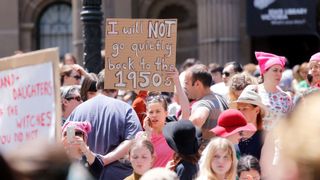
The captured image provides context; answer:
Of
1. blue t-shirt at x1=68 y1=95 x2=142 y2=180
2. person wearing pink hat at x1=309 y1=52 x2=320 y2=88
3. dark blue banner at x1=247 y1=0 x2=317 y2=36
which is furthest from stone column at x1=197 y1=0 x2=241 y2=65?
blue t-shirt at x1=68 y1=95 x2=142 y2=180

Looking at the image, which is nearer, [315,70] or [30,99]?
[30,99]

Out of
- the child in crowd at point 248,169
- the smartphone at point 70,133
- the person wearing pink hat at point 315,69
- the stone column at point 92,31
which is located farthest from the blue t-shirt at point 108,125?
the stone column at point 92,31

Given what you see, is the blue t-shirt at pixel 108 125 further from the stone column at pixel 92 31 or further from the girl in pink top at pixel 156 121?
the stone column at pixel 92 31

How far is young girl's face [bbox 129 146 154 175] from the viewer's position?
6266 mm

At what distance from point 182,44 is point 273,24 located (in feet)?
10.3

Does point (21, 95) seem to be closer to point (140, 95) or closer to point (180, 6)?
point (140, 95)

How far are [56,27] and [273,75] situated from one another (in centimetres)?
1600

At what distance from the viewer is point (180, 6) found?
22.0 meters

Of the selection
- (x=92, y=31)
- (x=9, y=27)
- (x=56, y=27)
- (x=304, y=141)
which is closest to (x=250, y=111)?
(x=92, y=31)

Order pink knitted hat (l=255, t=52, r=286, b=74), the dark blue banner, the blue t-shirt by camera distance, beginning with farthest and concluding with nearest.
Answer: the dark blue banner, pink knitted hat (l=255, t=52, r=286, b=74), the blue t-shirt

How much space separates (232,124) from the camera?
6.79 m

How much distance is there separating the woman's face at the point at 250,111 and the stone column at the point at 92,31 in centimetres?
337

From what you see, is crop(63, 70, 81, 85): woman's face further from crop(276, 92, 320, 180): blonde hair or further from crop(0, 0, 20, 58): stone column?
crop(0, 0, 20, 58): stone column

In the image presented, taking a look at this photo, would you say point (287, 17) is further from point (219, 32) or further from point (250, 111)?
point (250, 111)
